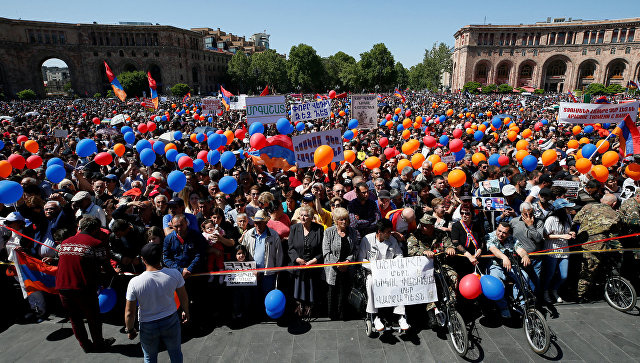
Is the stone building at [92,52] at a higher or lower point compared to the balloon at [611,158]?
higher

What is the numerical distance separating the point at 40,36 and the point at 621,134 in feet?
273

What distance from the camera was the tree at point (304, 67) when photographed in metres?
74.2

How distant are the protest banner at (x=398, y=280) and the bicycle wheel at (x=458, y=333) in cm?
31

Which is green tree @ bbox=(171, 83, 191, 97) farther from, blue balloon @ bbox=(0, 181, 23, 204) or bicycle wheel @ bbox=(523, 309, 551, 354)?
bicycle wheel @ bbox=(523, 309, 551, 354)

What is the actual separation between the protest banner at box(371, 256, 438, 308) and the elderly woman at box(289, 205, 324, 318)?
820 millimetres

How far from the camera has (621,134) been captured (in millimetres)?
8008

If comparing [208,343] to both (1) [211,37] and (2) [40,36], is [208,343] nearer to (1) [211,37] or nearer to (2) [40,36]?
(2) [40,36]

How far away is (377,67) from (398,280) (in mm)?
72287

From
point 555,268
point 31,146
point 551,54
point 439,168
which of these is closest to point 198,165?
point 31,146

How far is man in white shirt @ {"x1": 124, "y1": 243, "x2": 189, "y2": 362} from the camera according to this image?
2975mm

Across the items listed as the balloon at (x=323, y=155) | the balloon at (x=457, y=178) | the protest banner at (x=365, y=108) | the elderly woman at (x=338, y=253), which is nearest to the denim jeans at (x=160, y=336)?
the elderly woman at (x=338, y=253)

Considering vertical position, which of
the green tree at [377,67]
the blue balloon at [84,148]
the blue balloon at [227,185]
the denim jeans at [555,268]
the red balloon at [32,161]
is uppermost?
the green tree at [377,67]

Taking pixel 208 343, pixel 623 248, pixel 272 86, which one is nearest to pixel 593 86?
pixel 272 86

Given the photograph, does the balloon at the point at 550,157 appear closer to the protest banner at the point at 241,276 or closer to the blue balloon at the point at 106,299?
the protest banner at the point at 241,276
